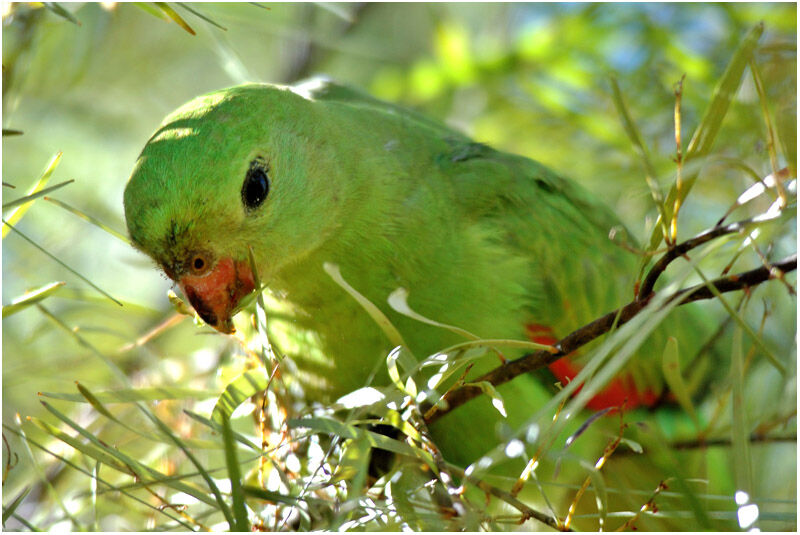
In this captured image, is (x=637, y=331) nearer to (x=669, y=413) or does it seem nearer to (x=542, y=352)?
(x=542, y=352)

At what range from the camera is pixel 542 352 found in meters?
1.19

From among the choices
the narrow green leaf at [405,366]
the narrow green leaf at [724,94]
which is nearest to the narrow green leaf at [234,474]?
the narrow green leaf at [405,366]

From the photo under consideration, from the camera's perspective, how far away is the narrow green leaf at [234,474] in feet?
3.33

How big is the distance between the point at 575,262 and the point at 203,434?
43.3 inches

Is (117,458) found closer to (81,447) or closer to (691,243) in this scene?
(81,447)

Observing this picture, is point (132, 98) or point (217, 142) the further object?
point (132, 98)

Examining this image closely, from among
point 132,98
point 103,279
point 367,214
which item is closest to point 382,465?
point 367,214

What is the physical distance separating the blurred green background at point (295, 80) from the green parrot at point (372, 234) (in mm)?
225

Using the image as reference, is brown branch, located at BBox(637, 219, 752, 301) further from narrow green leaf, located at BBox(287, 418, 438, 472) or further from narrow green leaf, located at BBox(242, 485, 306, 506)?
narrow green leaf, located at BBox(242, 485, 306, 506)

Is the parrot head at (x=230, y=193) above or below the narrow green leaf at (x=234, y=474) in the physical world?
above

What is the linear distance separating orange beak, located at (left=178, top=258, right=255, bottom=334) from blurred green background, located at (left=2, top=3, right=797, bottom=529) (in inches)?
4.6

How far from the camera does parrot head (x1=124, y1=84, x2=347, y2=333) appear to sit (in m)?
1.55

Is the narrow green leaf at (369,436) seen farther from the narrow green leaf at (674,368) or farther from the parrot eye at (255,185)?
the parrot eye at (255,185)

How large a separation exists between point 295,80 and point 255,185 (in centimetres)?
175
